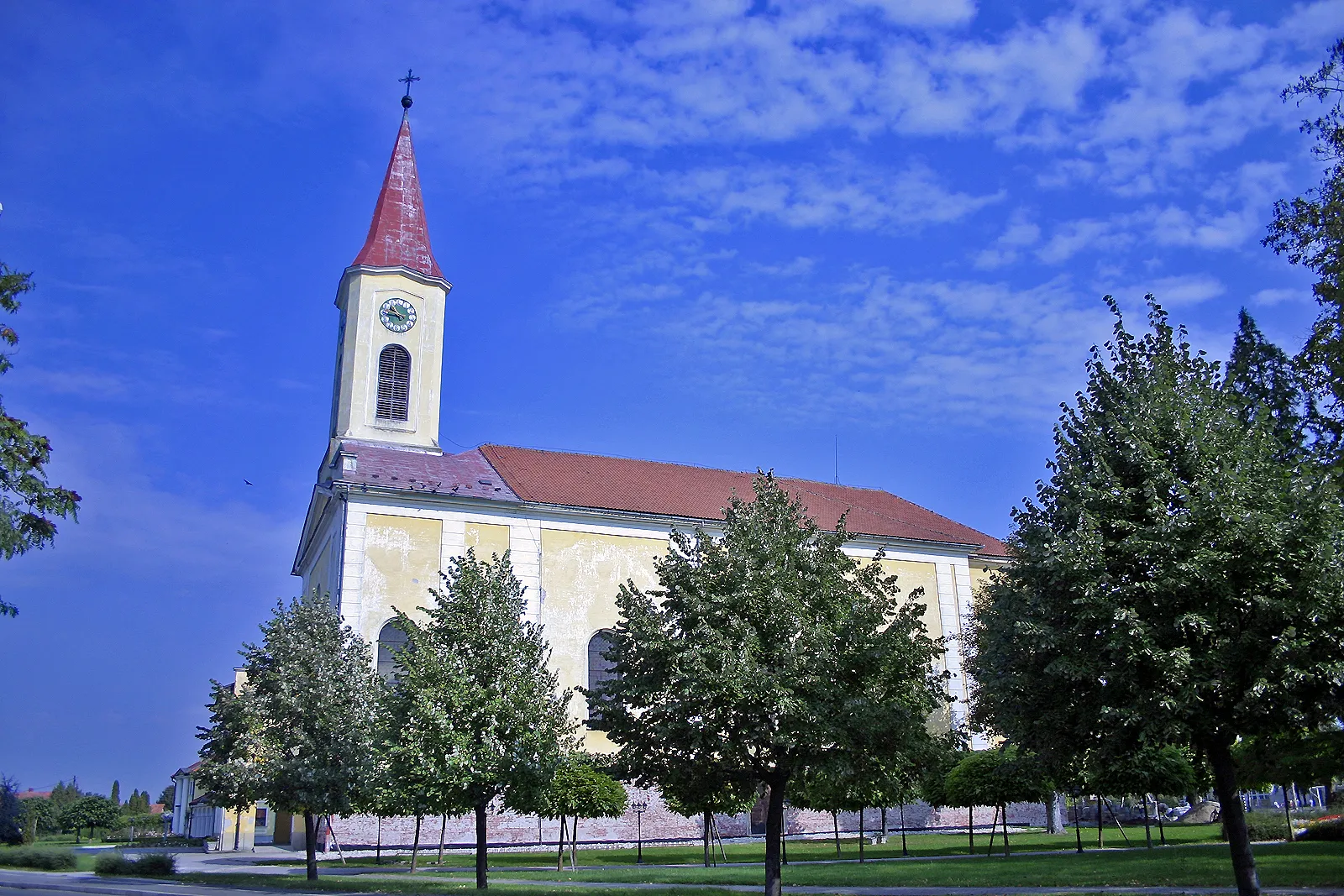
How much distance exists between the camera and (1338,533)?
1510cm

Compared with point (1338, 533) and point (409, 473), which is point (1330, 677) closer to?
point (1338, 533)

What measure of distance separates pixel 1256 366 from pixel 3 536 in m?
35.1

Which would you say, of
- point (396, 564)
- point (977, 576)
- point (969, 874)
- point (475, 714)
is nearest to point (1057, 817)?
point (977, 576)

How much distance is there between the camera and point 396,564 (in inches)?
1455

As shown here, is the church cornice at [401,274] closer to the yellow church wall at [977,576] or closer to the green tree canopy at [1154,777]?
the yellow church wall at [977,576]

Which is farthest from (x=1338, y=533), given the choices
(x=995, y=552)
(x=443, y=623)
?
(x=995, y=552)

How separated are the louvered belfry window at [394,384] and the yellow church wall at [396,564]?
629 centimetres

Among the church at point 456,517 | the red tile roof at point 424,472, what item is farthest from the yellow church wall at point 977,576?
the red tile roof at point 424,472

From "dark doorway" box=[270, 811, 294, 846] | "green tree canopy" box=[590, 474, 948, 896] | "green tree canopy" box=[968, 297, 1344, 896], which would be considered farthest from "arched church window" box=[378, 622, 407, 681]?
"green tree canopy" box=[968, 297, 1344, 896]

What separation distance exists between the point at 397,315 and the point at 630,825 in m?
22.3

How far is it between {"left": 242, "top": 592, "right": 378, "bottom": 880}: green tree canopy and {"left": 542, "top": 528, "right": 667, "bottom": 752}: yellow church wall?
1054 cm

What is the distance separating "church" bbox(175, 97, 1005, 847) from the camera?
36.8 meters

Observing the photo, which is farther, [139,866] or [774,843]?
[139,866]

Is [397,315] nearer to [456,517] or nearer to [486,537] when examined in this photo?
[456,517]
